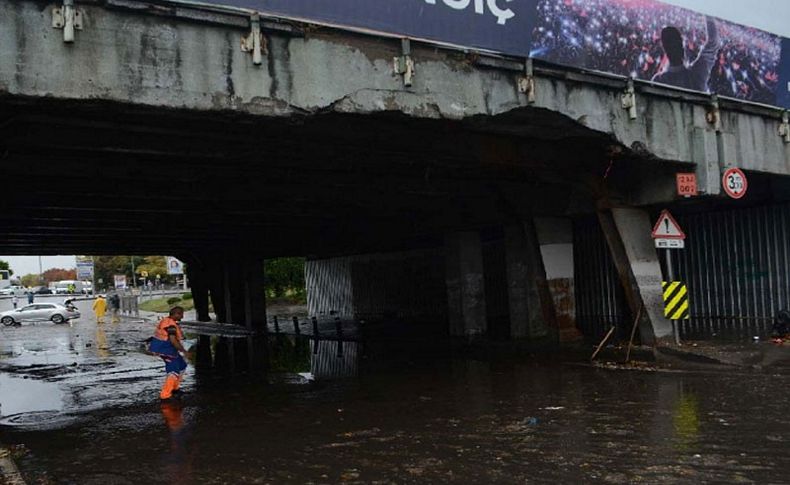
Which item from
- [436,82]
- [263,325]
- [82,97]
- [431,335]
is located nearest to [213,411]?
[82,97]

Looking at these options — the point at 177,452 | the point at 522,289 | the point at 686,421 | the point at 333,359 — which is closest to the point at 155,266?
the point at 333,359

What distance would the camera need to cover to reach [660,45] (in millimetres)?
14500

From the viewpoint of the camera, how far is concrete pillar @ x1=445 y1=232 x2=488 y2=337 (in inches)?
898

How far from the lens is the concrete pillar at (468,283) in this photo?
22812 mm

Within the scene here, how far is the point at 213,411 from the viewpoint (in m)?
11.6

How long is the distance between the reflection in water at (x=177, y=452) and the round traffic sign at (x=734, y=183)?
1196cm

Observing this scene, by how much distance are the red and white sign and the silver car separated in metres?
41.4

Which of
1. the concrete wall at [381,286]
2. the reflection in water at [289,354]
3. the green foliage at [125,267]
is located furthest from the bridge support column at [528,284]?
the green foliage at [125,267]

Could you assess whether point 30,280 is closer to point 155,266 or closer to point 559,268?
point 155,266

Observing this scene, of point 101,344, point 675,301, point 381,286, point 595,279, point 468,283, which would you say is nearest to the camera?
point 675,301

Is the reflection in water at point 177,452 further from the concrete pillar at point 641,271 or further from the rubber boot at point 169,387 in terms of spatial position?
the concrete pillar at point 641,271

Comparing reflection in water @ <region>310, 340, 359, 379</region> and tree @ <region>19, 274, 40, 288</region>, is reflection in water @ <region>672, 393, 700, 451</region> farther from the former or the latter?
tree @ <region>19, 274, 40, 288</region>

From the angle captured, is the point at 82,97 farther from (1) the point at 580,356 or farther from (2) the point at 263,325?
(2) the point at 263,325

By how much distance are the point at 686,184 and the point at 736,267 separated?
843 cm
